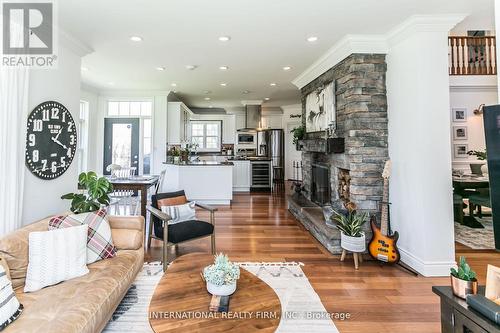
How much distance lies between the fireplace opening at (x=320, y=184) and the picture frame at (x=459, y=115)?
4.18 meters

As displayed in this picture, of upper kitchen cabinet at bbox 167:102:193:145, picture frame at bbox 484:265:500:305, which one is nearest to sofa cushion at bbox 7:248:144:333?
picture frame at bbox 484:265:500:305

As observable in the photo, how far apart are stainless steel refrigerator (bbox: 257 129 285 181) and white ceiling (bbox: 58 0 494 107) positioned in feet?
13.2

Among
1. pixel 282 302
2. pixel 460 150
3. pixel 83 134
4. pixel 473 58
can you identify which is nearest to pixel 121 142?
pixel 83 134

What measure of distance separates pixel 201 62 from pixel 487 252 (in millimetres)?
5070

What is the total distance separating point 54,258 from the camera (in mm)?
1861

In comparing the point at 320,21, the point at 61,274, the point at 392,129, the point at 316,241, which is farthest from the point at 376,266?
the point at 61,274

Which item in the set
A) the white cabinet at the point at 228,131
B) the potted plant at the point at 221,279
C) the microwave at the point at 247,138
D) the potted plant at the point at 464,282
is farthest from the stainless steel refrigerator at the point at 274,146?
the potted plant at the point at 464,282

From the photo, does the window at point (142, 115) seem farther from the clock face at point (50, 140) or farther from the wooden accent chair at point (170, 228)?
the wooden accent chair at point (170, 228)

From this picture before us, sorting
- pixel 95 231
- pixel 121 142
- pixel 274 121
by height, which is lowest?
pixel 95 231

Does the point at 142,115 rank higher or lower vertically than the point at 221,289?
higher

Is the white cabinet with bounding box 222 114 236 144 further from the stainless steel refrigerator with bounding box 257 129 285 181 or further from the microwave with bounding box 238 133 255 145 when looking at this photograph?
the stainless steel refrigerator with bounding box 257 129 285 181

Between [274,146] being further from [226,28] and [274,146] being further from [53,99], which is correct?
[53,99]

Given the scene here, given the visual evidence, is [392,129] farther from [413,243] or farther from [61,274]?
[61,274]

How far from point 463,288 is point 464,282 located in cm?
3
